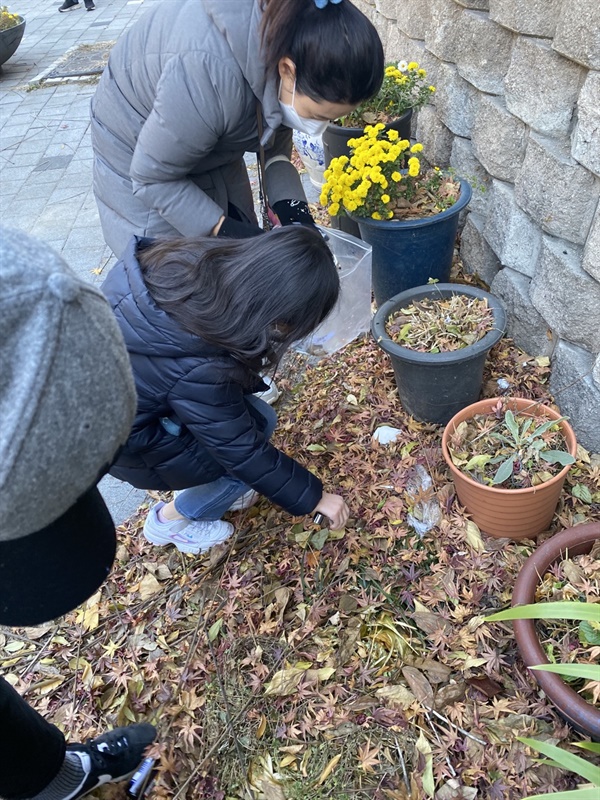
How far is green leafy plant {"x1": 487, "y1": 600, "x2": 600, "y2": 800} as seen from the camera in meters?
1.18

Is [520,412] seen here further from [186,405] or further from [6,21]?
[6,21]

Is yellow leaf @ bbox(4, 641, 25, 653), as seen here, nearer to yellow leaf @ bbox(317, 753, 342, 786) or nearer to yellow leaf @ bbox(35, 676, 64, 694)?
yellow leaf @ bbox(35, 676, 64, 694)

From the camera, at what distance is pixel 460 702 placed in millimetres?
1674

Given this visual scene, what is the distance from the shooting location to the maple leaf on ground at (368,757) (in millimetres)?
1605

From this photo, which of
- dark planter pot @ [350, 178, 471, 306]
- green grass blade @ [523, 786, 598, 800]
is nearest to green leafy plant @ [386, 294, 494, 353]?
dark planter pot @ [350, 178, 471, 306]

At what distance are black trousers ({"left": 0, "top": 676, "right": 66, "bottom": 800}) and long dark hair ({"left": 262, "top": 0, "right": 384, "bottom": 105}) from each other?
1682mm

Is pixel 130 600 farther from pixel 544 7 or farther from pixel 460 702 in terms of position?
pixel 544 7

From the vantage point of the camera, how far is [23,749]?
1370mm

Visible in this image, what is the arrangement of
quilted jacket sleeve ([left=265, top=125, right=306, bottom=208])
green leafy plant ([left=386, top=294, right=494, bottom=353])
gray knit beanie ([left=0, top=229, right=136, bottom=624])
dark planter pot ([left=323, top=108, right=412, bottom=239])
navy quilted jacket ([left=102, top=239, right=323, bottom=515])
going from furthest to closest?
1. dark planter pot ([left=323, top=108, right=412, bottom=239])
2. quilted jacket sleeve ([left=265, top=125, right=306, bottom=208])
3. green leafy plant ([left=386, top=294, right=494, bottom=353])
4. navy quilted jacket ([left=102, top=239, right=323, bottom=515])
5. gray knit beanie ([left=0, top=229, right=136, bottom=624])

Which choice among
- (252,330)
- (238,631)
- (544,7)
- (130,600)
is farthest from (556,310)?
(130,600)

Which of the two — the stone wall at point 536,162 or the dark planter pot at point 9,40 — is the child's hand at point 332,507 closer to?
the stone wall at point 536,162

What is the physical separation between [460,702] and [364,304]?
1706 millimetres

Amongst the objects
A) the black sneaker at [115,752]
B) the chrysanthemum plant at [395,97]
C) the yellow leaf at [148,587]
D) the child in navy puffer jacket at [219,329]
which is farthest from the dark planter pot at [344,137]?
the black sneaker at [115,752]

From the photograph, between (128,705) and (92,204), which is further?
(92,204)
